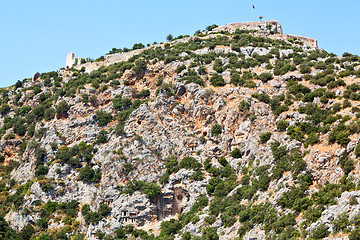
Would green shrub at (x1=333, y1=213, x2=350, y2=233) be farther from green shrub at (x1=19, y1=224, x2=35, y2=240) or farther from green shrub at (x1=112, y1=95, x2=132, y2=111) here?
green shrub at (x1=112, y1=95, x2=132, y2=111)

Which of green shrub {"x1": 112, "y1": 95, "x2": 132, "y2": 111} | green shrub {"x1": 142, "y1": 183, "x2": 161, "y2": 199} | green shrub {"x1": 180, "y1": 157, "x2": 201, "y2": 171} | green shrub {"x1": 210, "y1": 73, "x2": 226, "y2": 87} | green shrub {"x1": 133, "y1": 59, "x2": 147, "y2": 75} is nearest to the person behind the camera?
green shrub {"x1": 142, "y1": 183, "x2": 161, "y2": 199}

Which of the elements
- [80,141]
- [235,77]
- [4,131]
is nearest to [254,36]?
[235,77]

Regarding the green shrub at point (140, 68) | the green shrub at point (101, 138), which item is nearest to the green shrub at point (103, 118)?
the green shrub at point (101, 138)

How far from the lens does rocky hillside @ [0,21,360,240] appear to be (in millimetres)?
43656

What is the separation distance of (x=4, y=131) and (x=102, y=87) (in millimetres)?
17359

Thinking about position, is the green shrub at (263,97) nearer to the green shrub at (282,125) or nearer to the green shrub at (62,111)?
the green shrub at (282,125)

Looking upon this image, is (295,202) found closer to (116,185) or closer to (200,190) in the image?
(200,190)

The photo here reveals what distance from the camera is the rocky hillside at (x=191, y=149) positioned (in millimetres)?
43656

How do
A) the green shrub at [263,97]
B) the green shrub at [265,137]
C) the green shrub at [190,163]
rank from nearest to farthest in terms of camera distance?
the green shrub at [265,137] → the green shrub at [190,163] → the green shrub at [263,97]

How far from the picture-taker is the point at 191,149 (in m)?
60.0

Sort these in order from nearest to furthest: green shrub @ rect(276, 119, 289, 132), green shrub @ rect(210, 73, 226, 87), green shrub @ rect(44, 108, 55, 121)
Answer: green shrub @ rect(276, 119, 289, 132) → green shrub @ rect(210, 73, 226, 87) → green shrub @ rect(44, 108, 55, 121)

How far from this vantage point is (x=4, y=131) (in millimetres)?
72562

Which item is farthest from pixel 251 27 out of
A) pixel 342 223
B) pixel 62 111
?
pixel 342 223

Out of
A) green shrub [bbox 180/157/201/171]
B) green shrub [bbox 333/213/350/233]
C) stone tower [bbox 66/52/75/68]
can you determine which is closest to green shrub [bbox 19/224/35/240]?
green shrub [bbox 180/157/201/171]
